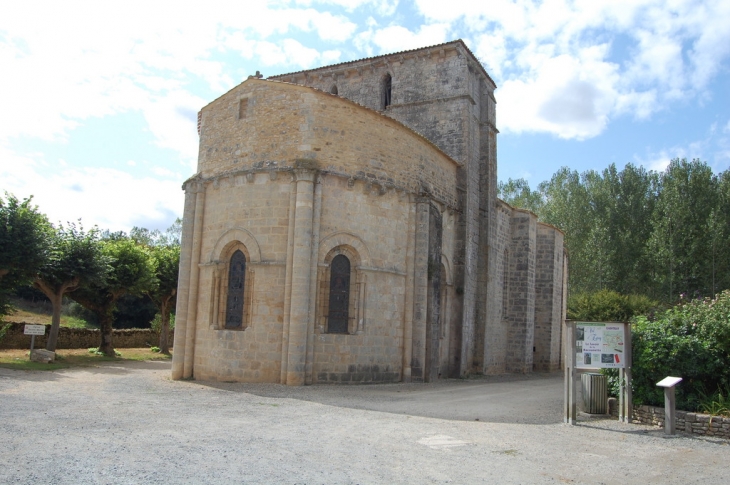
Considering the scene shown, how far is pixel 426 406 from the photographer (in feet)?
40.0

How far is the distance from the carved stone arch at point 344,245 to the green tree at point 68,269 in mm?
11729

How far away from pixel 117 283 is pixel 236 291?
12381 mm

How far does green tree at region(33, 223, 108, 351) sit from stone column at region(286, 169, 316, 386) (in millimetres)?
11574

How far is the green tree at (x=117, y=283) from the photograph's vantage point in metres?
25.7

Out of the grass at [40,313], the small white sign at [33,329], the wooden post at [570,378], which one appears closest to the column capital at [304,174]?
the wooden post at [570,378]

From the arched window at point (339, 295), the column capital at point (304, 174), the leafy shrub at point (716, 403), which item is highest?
the column capital at point (304, 174)

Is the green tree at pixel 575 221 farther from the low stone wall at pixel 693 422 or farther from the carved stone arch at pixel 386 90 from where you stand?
the low stone wall at pixel 693 422

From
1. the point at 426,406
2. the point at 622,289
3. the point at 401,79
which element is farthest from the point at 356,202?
the point at 622,289

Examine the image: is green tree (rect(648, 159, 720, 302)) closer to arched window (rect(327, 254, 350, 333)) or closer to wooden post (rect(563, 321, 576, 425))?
arched window (rect(327, 254, 350, 333))

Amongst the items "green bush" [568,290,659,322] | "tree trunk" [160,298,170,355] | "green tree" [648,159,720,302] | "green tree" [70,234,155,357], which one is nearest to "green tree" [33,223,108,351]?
"green tree" [70,234,155,357]

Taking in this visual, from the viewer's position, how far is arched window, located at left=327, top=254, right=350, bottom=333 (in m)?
15.6

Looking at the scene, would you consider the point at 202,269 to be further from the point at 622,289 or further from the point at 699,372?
the point at 622,289

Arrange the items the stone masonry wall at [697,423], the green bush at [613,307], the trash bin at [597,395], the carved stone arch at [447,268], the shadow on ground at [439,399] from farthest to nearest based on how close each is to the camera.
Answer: the green bush at [613,307]
the carved stone arch at [447,268]
the trash bin at [597,395]
the shadow on ground at [439,399]
the stone masonry wall at [697,423]

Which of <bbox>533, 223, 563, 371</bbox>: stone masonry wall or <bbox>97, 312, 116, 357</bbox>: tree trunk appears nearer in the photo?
<bbox>97, 312, 116, 357</bbox>: tree trunk
